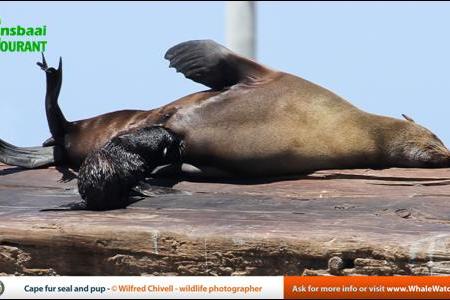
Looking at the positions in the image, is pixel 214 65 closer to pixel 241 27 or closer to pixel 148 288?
pixel 148 288

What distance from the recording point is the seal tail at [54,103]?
6660 mm

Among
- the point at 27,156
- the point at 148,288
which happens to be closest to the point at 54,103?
the point at 27,156

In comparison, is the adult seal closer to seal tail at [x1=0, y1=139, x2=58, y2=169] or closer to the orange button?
seal tail at [x1=0, y1=139, x2=58, y2=169]

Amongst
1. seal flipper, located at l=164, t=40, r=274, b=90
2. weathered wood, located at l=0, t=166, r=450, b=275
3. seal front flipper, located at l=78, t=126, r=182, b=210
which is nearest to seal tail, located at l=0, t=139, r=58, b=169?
weathered wood, located at l=0, t=166, r=450, b=275

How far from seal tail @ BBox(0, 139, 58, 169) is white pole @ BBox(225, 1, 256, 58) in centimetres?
410

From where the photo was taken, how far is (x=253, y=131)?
247 inches

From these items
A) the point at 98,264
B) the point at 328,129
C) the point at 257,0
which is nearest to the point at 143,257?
the point at 98,264

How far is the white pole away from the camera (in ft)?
35.9

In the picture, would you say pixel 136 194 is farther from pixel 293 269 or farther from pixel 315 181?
pixel 293 269

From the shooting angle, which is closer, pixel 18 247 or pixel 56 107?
pixel 18 247

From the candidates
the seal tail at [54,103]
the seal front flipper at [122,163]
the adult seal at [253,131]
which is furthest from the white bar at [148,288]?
the seal tail at [54,103]

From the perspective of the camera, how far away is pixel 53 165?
22.7 ft

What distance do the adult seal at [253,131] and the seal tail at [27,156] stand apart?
0.53 metres

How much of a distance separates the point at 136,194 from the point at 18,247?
0.92m
